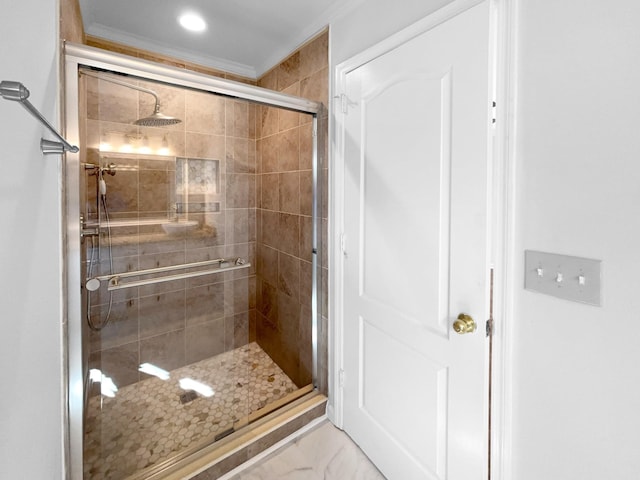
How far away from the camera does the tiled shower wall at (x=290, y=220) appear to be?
1.77m

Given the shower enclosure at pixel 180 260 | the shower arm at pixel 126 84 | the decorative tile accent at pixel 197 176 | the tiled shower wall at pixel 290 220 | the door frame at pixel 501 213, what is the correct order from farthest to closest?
the tiled shower wall at pixel 290 220 < the decorative tile accent at pixel 197 176 < the shower enclosure at pixel 180 260 < the shower arm at pixel 126 84 < the door frame at pixel 501 213

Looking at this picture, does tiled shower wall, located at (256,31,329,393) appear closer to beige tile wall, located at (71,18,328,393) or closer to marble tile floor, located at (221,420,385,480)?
beige tile wall, located at (71,18,328,393)

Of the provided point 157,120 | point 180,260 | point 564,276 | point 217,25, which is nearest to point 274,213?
point 180,260

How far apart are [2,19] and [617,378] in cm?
184

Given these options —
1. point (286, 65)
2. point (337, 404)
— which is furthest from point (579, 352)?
point (286, 65)

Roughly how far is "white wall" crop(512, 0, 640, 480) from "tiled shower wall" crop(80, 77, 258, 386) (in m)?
1.33

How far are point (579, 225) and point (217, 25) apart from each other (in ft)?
6.70

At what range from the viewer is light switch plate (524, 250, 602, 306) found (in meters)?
0.77

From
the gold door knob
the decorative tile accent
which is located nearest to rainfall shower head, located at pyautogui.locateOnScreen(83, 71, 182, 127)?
the decorative tile accent

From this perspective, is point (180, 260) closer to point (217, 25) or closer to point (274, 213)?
point (274, 213)

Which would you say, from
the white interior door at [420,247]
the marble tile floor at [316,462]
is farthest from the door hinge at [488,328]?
the marble tile floor at [316,462]

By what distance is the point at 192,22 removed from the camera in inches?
68.7

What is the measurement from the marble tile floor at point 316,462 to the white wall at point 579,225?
0.77 meters

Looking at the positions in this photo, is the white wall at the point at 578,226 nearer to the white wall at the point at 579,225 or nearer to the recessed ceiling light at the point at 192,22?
the white wall at the point at 579,225
